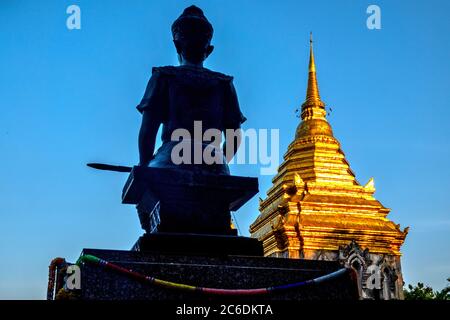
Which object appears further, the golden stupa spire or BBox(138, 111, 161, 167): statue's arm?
the golden stupa spire

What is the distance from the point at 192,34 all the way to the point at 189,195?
6.23 feet

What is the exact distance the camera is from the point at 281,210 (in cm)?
3275

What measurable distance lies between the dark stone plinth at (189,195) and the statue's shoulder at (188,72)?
3.75 feet

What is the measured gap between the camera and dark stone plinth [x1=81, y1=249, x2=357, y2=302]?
4.57 metres

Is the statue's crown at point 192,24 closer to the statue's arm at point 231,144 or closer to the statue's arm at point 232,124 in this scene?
the statue's arm at point 232,124

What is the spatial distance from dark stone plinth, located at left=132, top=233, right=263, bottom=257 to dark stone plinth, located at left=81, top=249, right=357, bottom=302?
328mm

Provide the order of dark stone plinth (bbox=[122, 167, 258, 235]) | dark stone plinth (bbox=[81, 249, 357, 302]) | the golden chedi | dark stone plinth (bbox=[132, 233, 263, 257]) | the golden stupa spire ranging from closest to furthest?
dark stone plinth (bbox=[81, 249, 357, 302]) < dark stone plinth (bbox=[132, 233, 263, 257]) < dark stone plinth (bbox=[122, 167, 258, 235]) < the golden chedi < the golden stupa spire

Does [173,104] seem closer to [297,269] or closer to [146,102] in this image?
[146,102]

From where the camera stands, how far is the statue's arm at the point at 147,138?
6129 mm

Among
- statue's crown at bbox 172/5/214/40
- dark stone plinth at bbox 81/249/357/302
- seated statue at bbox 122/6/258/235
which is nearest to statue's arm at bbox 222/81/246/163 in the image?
seated statue at bbox 122/6/258/235

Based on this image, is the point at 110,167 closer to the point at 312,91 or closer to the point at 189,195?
the point at 189,195

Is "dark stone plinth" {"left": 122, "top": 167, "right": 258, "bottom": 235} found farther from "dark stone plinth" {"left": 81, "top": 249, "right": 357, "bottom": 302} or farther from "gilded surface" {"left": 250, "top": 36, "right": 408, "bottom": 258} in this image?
"gilded surface" {"left": 250, "top": 36, "right": 408, "bottom": 258}
